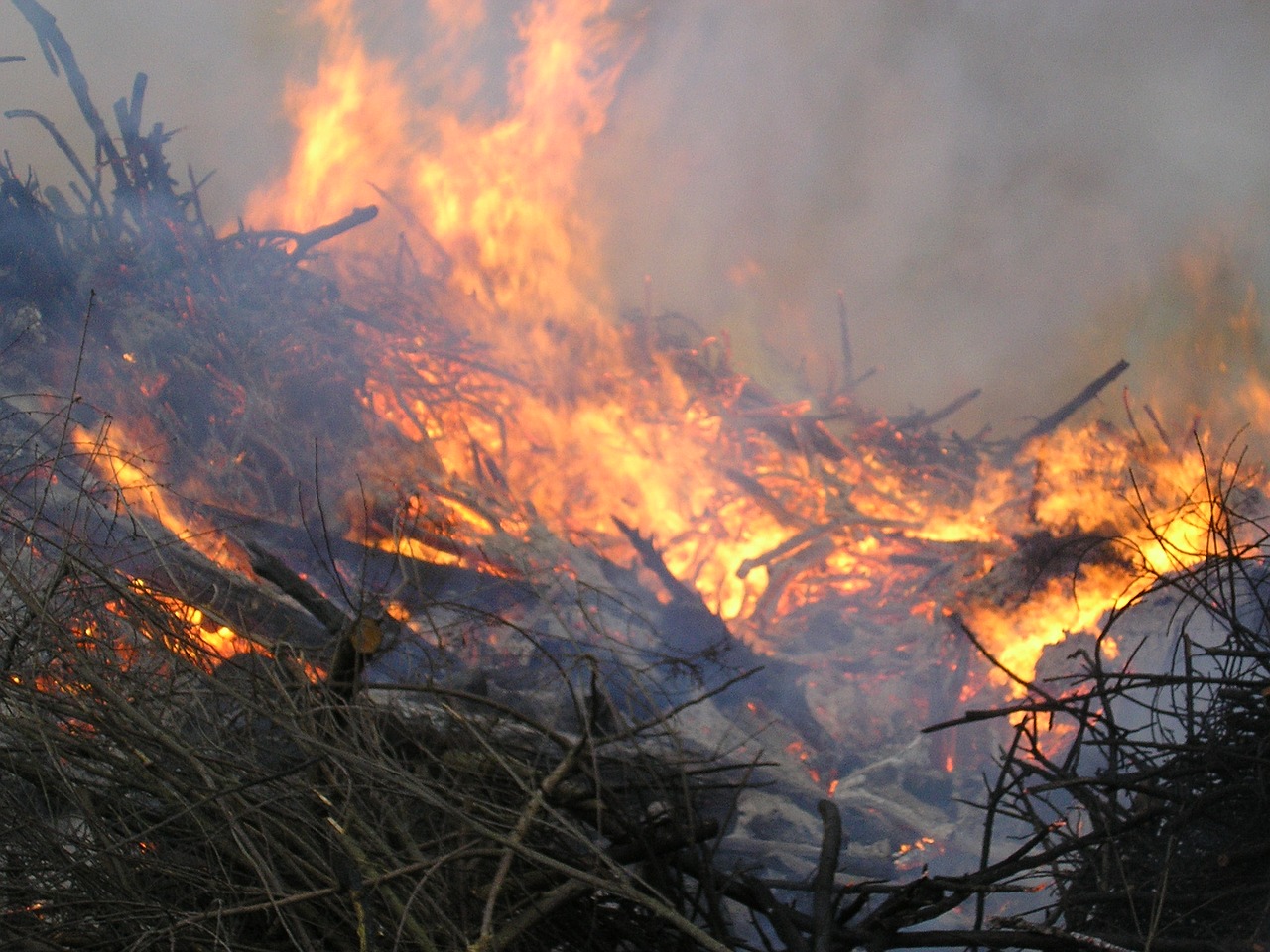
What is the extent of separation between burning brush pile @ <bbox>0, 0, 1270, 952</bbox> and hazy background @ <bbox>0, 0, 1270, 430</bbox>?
0.83 m

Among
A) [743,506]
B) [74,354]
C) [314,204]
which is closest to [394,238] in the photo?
[314,204]

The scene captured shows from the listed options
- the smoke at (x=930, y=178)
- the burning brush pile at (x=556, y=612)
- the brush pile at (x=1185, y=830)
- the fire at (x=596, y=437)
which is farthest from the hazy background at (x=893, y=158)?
the brush pile at (x=1185, y=830)

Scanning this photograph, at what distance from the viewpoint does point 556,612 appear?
1.98 metres

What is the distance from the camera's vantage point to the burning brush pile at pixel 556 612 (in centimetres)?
177

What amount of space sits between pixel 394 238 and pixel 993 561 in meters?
6.89

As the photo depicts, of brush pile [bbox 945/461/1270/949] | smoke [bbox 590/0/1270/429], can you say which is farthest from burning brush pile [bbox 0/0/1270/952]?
smoke [bbox 590/0/1270/429]

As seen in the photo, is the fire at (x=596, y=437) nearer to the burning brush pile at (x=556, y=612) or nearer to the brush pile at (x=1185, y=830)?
the burning brush pile at (x=556, y=612)

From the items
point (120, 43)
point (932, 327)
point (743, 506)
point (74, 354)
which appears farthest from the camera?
point (932, 327)

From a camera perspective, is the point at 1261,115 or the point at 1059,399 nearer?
the point at 1261,115

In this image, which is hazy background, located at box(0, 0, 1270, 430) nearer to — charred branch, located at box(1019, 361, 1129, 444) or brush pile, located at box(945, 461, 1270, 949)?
charred branch, located at box(1019, 361, 1129, 444)

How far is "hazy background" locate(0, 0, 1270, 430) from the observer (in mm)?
9070

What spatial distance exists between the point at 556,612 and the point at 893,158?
9656 mm

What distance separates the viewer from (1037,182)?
976 cm

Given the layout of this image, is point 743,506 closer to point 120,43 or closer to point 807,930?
point 807,930
